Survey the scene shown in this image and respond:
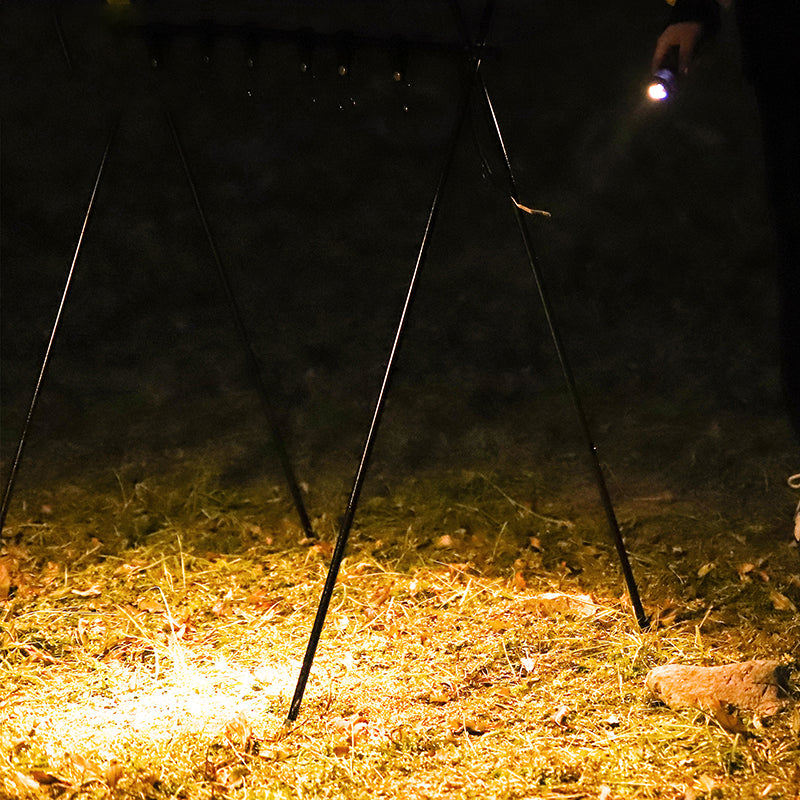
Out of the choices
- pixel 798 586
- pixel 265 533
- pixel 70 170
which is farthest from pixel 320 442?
pixel 70 170

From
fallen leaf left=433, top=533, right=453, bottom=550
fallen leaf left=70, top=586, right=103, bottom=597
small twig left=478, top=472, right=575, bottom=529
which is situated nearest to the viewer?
fallen leaf left=70, top=586, right=103, bottom=597

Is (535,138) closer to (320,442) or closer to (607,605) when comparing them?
(320,442)

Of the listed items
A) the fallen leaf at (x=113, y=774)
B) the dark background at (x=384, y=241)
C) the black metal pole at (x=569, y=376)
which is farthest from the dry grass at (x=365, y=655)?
the dark background at (x=384, y=241)

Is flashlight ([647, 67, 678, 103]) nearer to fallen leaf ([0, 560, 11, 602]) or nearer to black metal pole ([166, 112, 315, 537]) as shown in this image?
black metal pole ([166, 112, 315, 537])

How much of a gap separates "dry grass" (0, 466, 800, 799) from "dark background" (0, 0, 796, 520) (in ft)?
3.21

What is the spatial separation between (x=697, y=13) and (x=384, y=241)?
322 centimetres

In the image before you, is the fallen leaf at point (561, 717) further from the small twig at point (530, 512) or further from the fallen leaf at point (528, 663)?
the small twig at point (530, 512)

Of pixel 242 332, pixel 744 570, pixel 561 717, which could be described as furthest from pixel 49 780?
pixel 744 570

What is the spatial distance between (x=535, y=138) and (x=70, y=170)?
299 cm

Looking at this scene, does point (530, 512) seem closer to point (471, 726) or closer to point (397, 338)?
point (471, 726)

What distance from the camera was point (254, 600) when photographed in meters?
3.09

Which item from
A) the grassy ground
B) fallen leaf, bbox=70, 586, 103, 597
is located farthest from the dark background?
fallen leaf, bbox=70, 586, 103, 597

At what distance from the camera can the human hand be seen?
2.48 m

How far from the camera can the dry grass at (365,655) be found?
218 cm
